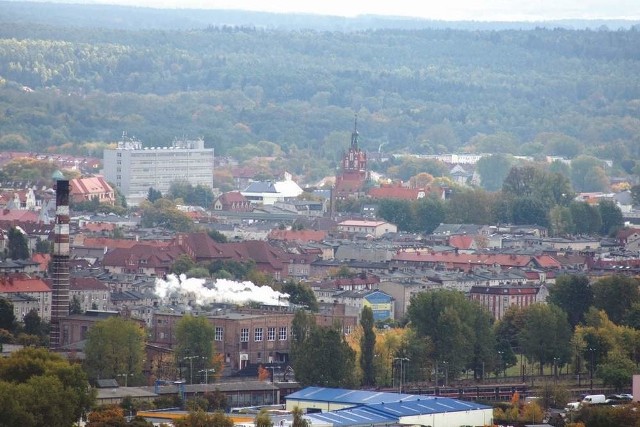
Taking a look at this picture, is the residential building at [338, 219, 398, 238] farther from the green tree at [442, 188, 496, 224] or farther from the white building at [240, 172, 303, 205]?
the white building at [240, 172, 303, 205]

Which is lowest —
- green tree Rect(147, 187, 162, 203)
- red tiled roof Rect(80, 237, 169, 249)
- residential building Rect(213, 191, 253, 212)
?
red tiled roof Rect(80, 237, 169, 249)

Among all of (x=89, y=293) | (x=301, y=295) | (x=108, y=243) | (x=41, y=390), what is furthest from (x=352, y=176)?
(x=41, y=390)

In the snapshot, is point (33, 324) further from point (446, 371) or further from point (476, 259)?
point (476, 259)

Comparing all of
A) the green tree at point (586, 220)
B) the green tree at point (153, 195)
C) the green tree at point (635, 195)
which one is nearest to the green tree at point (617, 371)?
the green tree at point (586, 220)

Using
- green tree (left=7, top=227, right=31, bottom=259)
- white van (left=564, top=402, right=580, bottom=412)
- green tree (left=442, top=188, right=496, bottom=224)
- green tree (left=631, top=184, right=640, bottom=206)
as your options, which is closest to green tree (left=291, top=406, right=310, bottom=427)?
white van (left=564, top=402, right=580, bottom=412)

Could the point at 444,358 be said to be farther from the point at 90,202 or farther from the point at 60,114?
the point at 60,114

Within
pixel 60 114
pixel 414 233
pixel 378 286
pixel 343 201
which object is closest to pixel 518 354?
pixel 378 286
